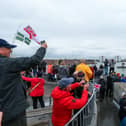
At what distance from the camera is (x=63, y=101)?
2990 millimetres

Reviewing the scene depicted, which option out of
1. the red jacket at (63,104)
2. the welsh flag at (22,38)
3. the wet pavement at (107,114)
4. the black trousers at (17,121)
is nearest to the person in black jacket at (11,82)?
the black trousers at (17,121)

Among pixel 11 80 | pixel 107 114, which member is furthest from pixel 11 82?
pixel 107 114

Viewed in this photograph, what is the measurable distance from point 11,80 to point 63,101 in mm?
1265

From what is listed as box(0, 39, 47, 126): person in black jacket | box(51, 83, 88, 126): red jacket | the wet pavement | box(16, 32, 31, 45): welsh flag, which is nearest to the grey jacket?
box(0, 39, 47, 126): person in black jacket

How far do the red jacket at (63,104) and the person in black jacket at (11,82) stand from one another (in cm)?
103

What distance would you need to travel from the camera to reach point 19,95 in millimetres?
2137

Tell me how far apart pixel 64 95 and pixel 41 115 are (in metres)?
2.77

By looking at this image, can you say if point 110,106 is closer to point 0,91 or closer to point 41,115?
point 41,115

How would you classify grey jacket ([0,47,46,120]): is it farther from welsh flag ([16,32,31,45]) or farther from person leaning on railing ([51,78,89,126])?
welsh flag ([16,32,31,45])

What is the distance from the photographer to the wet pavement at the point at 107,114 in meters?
8.04

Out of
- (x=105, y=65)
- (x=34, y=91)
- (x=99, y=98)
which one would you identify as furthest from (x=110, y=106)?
(x=105, y=65)

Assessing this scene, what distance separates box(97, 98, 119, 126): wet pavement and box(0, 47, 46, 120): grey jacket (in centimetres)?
675

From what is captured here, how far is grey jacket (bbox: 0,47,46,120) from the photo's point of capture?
199 centimetres

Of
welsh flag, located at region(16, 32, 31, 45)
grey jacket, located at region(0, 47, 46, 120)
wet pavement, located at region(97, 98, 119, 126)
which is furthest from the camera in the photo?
wet pavement, located at region(97, 98, 119, 126)
